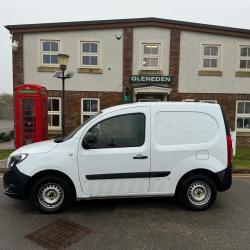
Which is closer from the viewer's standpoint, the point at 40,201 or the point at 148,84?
the point at 40,201

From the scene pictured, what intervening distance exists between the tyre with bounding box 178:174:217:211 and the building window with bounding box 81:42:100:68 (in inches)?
349

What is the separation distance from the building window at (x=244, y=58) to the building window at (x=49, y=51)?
30.0 ft

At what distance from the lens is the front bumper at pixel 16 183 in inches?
171

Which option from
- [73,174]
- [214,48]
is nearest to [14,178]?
[73,174]

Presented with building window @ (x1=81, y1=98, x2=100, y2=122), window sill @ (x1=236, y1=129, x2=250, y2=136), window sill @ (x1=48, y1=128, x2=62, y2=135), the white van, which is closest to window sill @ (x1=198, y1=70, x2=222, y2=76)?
window sill @ (x1=236, y1=129, x2=250, y2=136)

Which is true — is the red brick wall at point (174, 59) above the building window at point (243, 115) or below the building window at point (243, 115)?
above

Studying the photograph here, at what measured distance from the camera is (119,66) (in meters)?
12.2

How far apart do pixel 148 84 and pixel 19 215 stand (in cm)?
896

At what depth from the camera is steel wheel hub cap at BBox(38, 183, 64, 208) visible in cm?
446

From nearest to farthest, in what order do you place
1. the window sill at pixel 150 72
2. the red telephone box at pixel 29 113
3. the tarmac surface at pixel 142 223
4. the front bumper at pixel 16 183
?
the tarmac surface at pixel 142 223 → the front bumper at pixel 16 183 → the red telephone box at pixel 29 113 → the window sill at pixel 150 72

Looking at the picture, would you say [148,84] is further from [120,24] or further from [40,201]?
[40,201]

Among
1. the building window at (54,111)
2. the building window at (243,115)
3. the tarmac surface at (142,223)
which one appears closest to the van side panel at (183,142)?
the tarmac surface at (142,223)

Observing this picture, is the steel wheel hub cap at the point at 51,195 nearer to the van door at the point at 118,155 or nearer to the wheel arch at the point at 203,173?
the van door at the point at 118,155

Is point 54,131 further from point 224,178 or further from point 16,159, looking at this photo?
point 224,178
